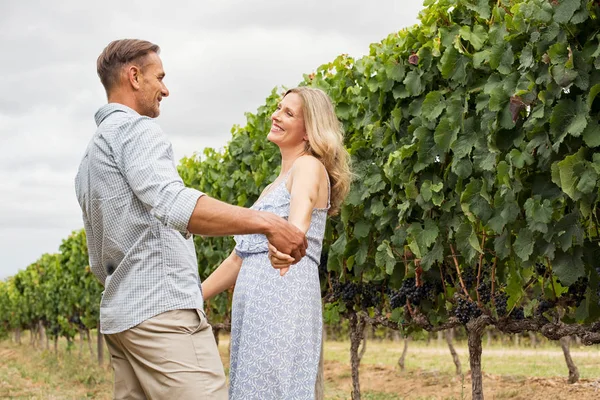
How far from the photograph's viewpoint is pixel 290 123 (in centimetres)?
362

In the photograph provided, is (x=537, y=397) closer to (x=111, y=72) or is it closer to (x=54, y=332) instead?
(x=111, y=72)

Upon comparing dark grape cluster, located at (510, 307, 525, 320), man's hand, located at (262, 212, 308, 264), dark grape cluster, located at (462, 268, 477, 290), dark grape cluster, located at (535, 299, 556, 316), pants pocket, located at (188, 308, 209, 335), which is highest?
dark grape cluster, located at (462, 268, 477, 290)

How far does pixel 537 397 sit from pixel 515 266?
14.7ft

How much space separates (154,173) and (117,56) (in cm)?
55

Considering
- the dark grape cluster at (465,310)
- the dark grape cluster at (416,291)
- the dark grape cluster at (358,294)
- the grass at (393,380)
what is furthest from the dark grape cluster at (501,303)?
the grass at (393,380)

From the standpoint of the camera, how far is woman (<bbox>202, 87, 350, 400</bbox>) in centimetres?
335

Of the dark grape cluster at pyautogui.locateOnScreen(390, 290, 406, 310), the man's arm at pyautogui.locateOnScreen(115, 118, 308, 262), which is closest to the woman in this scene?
the man's arm at pyautogui.locateOnScreen(115, 118, 308, 262)

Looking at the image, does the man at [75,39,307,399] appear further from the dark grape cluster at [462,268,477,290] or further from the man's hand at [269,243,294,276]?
the dark grape cluster at [462,268,477,290]

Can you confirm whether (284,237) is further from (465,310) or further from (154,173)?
(465,310)

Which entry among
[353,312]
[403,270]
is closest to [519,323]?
[403,270]

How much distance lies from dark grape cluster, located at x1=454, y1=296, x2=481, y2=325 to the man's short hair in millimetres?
3446

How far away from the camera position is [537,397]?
909 centimetres

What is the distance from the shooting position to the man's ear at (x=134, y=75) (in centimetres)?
292

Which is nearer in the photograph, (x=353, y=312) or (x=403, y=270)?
(x=403, y=270)
